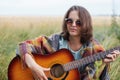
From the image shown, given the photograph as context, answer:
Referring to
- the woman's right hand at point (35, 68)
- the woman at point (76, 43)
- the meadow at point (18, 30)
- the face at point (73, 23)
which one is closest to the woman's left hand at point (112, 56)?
the woman at point (76, 43)

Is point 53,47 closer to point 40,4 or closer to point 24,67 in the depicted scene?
point 24,67

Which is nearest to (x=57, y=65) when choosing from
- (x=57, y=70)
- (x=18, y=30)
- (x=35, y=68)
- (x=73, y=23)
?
(x=57, y=70)

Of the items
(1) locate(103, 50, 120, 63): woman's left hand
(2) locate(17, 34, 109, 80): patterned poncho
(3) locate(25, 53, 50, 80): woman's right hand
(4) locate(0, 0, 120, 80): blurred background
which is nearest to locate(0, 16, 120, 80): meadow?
(4) locate(0, 0, 120, 80): blurred background

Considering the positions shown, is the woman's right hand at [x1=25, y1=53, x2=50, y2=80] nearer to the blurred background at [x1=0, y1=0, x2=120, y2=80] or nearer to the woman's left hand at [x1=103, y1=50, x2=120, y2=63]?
the woman's left hand at [x1=103, y1=50, x2=120, y2=63]

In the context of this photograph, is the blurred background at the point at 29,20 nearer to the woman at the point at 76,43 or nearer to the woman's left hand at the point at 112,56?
the woman at the point at 76,43

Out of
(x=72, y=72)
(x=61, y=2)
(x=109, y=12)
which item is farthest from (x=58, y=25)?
(x=72, y=72)

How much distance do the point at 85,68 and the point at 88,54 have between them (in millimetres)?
88

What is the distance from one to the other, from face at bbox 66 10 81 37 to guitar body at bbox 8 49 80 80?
132 mm

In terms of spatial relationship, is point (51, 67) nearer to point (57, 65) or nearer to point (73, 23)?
point (57, 65)

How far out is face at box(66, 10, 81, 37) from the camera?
2807mm

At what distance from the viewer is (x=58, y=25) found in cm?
337

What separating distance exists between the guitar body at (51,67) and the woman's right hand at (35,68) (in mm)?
38

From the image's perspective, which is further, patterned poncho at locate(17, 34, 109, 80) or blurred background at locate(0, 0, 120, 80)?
blurred background at locate(0, 0, 120, 80)

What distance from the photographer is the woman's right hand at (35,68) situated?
2682mm
